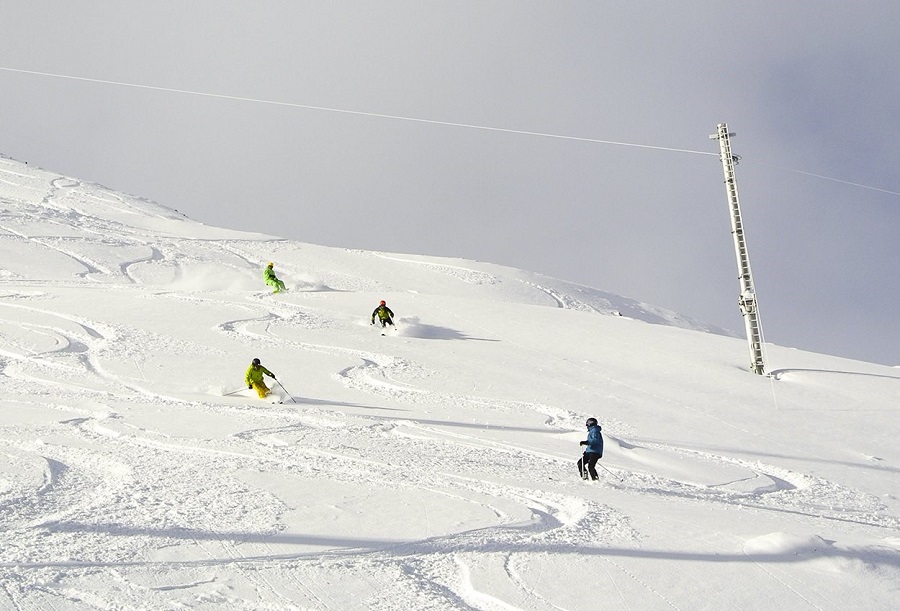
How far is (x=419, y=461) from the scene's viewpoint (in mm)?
11750

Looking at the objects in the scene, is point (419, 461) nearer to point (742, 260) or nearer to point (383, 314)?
point (383, 314)

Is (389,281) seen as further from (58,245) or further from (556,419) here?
(556,419)

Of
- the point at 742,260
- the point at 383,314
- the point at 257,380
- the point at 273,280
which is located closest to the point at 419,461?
the point at 257,380

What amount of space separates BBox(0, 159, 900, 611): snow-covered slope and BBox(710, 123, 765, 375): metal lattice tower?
938 mm

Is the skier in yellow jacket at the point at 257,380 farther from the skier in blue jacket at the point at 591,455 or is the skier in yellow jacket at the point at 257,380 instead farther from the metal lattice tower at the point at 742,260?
the metal lattice tower at the point at 742,260

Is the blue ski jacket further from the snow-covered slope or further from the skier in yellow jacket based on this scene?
the skier in yellow jacket

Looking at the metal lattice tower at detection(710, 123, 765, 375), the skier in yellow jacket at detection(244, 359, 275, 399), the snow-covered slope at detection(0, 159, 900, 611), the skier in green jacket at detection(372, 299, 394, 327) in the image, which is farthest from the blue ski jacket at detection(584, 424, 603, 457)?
the skier in green jacket at detection(372, 299, 394, 327)

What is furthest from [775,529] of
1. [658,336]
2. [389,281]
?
[389,281]

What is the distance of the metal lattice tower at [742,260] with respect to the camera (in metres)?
22.2

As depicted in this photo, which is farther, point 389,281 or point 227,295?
point 389,281

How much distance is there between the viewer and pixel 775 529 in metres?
9.68

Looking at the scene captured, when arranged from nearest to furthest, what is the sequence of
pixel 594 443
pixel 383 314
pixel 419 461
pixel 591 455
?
pixel 419 461, pixel 591 455, pixel 594 443, pixel 383 314

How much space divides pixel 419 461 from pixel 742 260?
46.1 feet

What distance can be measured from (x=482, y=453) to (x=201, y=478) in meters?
4.46
